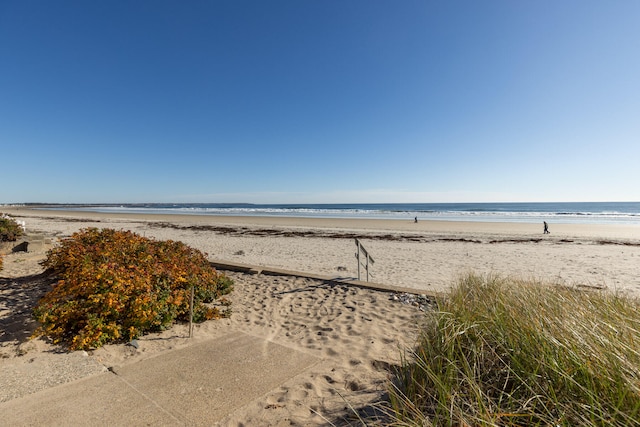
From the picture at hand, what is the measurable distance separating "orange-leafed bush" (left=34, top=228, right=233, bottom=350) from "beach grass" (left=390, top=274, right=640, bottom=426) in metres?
3.53

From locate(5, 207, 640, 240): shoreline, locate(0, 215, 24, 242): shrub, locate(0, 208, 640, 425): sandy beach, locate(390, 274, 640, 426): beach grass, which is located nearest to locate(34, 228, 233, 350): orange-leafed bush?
locate(0, 208, 640, 425): sandy beach

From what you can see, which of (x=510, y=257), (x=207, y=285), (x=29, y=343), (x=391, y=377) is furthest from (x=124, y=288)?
(x=510, y=257)

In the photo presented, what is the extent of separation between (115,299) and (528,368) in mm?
4732

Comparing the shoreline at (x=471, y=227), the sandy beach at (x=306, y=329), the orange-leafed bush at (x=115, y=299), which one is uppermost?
the orange-leafed bush at (x=115, y=299)

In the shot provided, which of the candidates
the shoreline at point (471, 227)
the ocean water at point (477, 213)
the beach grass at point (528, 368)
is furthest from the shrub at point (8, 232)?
the ocean water at point (477, 213)

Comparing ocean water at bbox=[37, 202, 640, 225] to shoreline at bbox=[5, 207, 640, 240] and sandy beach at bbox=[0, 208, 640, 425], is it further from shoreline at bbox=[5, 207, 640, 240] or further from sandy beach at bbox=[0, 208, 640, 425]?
sandy beach at bbox=[0, 208, 640, 425]

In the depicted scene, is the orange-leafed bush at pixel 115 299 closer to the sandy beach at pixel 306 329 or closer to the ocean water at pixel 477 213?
the sandy beach at pixel 306 329

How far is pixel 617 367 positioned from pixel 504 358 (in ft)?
2.56

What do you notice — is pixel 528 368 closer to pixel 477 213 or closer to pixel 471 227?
pixel 471 227

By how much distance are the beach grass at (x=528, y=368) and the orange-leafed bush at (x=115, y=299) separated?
3529 millimetres

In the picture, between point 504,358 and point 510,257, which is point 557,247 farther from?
point 504,358

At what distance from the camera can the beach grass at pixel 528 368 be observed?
1978 mm

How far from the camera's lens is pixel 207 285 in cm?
594

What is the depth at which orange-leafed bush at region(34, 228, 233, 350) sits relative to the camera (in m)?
4.00
